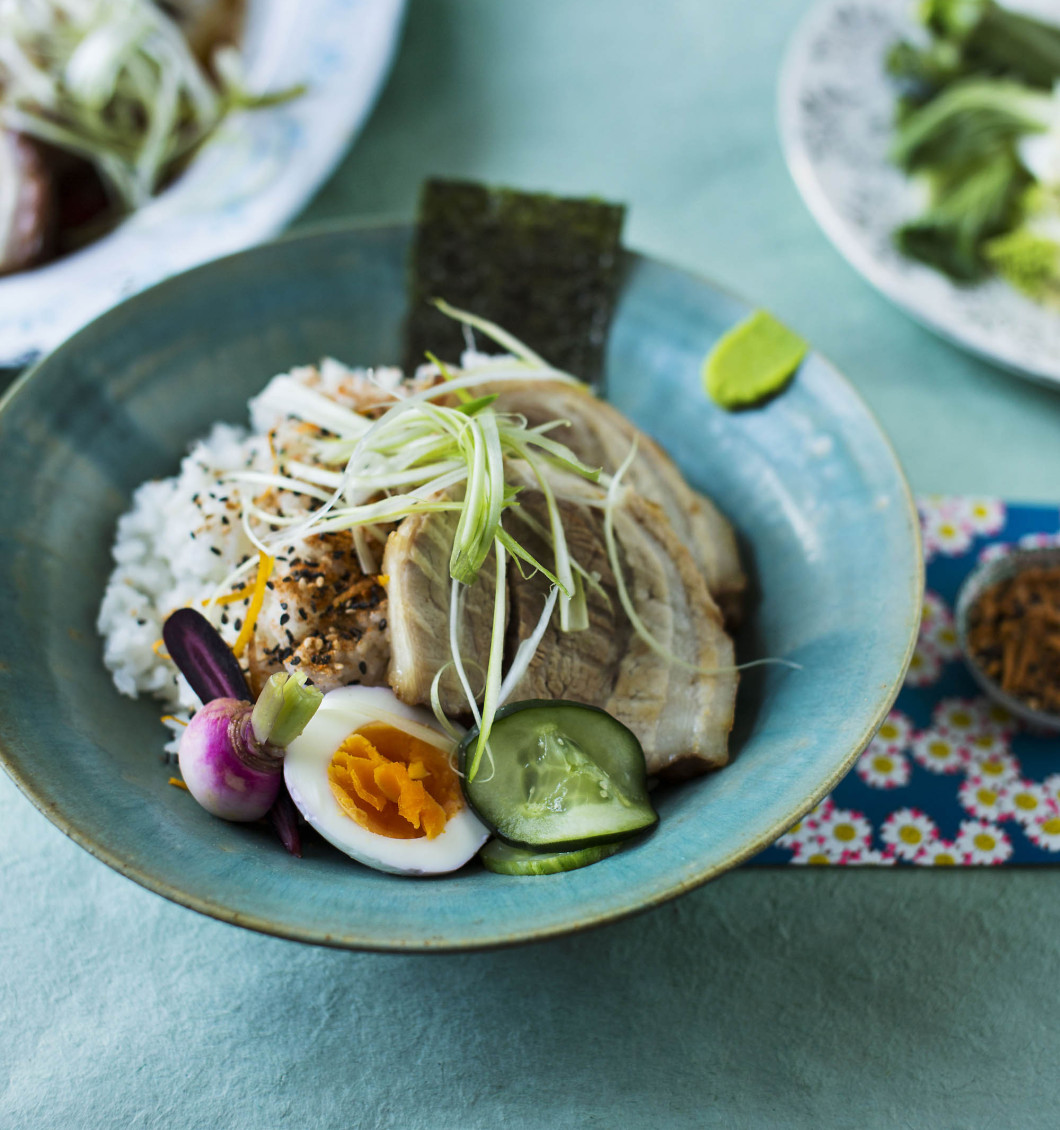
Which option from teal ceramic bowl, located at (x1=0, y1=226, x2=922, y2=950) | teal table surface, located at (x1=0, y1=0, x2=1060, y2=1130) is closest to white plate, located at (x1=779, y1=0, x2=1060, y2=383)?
teal ceramic bowl, located at (x1=0, y1=226, x2=922, y2=950)

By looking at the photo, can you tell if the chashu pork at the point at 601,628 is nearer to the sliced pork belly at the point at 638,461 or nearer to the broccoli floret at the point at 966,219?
the sliced pork belly at the point at 638,461

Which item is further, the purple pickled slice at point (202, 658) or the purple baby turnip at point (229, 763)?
the purple pickled slice at point (202, 658)

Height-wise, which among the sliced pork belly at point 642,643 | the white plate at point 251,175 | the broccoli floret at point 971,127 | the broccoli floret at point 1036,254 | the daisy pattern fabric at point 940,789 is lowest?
the daisy pattern fabric at point 940,789

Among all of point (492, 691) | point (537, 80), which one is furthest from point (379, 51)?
point (492, 691)

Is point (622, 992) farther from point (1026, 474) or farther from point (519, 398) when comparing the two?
point (1026, 474)

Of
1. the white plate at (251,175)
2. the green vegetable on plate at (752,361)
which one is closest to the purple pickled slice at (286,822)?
the green vegetable on plate at (752,361)
